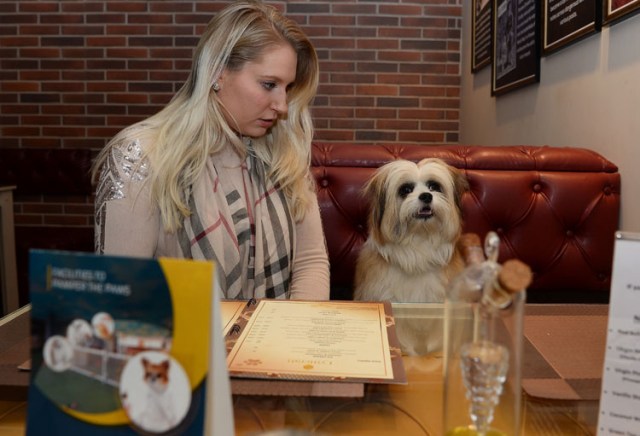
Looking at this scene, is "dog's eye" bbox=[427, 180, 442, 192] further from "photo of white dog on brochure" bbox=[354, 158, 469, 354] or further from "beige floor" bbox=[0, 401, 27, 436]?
"beige floor" bbox=[0, 401, 27, 436]

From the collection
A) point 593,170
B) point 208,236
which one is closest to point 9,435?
point 208,236

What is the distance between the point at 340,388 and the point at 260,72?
105 cm

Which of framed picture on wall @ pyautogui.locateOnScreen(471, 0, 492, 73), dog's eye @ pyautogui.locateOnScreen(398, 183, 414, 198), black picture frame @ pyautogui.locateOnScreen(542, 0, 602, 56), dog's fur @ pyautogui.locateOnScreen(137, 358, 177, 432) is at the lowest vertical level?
dog's fur @ pyautogui.locateOnScreen(137, 358, 177, 432)

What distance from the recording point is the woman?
1469mm

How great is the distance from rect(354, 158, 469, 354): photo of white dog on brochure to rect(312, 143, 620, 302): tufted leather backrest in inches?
2.3

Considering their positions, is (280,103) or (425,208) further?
(425,208)

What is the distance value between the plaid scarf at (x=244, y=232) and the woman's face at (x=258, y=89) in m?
0.12

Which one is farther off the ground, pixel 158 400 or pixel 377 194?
pixel 377 194

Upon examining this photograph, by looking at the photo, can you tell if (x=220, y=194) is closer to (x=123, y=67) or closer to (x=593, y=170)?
(x=593, y=170)

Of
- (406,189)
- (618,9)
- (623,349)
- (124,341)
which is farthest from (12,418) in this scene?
(618,9)

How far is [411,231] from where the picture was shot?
2238mm

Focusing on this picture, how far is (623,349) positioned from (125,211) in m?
1.17

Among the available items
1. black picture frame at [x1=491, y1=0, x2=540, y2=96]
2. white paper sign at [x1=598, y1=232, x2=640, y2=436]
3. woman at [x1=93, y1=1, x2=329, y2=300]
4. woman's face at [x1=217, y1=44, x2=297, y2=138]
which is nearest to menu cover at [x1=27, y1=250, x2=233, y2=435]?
white paper sign at [x1=598, y1=232, x2=640, y2=436]

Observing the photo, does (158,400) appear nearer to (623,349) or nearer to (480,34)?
(623,349)
